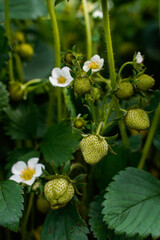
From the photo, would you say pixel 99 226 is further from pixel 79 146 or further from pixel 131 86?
pixel 131 86

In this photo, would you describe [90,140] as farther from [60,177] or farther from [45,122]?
[45,122]

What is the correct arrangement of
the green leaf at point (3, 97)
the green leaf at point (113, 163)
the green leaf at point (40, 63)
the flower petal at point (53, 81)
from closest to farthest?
1. the flower petal at point (53, 81)
2. the green leaf at point (113, 163)
3. the green leaf at point (3, 97)
4. the green leaf at point (40, 63)

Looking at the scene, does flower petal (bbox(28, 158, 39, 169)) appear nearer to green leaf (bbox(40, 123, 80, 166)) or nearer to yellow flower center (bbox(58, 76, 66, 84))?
green leaf (bbox(40, 123, 80, 166))

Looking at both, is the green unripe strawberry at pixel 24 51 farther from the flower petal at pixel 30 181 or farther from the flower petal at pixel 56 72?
the flower petal at pixel 30 181

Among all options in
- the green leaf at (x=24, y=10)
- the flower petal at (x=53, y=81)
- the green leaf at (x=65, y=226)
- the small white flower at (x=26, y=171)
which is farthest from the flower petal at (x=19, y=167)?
the green leaf at (x=24, y=10)

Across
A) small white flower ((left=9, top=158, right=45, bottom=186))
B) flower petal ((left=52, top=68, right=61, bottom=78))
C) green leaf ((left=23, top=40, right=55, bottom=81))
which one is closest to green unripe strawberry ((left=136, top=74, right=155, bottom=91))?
flower petal ((left=52, top=68, right=61, bottom=78))

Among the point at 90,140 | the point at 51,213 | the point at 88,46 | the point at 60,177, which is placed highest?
the point at 88,46

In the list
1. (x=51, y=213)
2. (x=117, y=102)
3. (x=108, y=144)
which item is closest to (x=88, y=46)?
(x=117, y=102)

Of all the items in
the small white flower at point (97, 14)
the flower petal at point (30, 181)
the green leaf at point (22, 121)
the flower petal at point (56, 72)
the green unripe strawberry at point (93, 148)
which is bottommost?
the flower petal at point (30, 181)
